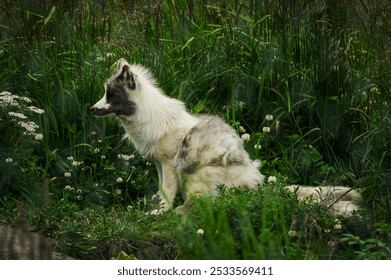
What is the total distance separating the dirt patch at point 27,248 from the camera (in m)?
6.74

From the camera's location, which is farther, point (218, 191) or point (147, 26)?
point (147, 26)

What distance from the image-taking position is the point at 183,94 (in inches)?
382

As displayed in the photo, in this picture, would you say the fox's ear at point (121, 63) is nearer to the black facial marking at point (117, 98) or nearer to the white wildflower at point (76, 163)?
the black facial marking at point (117, 98)

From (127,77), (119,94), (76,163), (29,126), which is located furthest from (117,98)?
(29,126)

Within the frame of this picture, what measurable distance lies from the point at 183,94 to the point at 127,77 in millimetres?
802

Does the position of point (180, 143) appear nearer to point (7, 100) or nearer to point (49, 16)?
point (7, 100)

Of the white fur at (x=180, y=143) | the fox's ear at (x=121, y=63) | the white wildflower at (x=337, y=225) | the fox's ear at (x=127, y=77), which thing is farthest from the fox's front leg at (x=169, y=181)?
the white wildflower at (x=337, y=225)

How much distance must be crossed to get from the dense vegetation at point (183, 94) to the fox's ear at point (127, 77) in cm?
55

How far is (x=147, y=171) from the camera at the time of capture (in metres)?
9.28

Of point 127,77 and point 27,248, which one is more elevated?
point 127,77

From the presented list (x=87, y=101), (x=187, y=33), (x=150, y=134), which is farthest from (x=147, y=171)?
(x=187, y=33)

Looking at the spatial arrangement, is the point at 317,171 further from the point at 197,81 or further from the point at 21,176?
the point at 21,176

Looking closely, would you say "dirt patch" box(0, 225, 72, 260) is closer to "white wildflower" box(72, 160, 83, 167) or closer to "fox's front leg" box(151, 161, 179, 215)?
"white wildflower" box(72, 160, 83, 167)

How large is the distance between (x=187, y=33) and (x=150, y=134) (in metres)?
1.58
